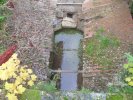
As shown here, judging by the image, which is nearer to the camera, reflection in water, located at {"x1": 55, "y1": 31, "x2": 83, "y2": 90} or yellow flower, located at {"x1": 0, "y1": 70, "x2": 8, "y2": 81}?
yellow flower, located at {"x1": 0, "y1": 70, "x2": 8, "y2": 81}

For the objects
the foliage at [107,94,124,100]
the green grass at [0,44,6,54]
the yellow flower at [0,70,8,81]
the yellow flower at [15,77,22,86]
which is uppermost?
the green grass at [0,44,6,54]

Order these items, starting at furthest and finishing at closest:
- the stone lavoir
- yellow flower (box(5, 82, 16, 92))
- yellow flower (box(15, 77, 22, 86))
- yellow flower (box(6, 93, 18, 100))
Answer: the stone lavoir, yellow flower (box(15, 77, 22, 86)), yellow flower (box(5, 82, 16, 92)), yellow flower (box(6, 93, 18, 100))

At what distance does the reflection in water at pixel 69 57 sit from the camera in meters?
8.41

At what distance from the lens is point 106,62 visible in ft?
25.5

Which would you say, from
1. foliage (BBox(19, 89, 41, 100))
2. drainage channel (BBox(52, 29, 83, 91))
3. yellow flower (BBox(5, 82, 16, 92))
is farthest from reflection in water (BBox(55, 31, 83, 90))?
foliage (BBox(19, 89, 41, 100))

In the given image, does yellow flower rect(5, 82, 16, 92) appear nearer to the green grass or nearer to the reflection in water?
the green grass

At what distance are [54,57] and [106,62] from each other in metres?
1.67

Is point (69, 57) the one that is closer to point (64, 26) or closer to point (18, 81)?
point (64, 26)

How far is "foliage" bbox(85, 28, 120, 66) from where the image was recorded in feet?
25.8

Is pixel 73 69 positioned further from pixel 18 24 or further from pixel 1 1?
pixel 1 1

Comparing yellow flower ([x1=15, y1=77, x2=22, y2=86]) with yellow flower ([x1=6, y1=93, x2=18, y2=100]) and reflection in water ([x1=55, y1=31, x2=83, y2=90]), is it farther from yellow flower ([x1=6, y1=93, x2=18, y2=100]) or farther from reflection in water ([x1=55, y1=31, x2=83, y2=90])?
reflection in water ([x1=55, y1=31, x2=83, y2=90])

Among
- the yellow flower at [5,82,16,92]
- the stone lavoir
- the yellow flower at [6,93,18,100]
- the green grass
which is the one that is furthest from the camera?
the green grass

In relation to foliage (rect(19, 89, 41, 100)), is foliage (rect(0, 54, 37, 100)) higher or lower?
higher

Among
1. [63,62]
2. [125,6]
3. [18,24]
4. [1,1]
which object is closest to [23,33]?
[18,24]
